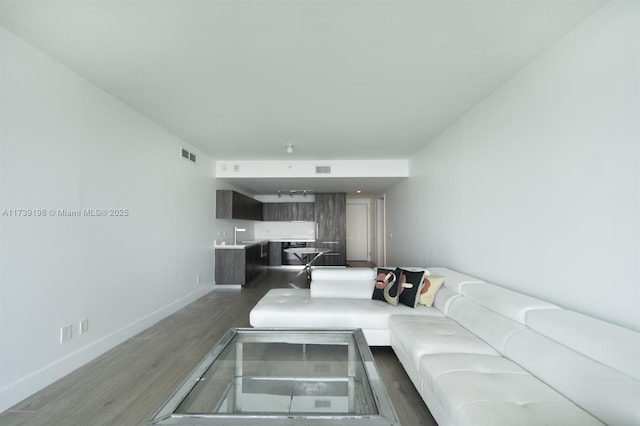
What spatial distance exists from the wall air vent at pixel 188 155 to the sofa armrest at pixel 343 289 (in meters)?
2.84

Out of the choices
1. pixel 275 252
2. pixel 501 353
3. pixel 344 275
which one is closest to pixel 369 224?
pixel 275 252

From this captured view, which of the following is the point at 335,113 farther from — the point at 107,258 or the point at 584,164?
the point at 107,258

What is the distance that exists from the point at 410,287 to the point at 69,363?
3152mm

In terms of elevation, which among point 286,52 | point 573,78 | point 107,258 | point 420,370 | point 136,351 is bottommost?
point 136,351

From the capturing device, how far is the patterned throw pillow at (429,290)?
105 inches

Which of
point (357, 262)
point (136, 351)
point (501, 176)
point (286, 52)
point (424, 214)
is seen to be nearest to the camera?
point (286, 52)

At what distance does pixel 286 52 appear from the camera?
1976 mm

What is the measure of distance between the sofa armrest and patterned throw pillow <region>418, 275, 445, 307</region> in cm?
60

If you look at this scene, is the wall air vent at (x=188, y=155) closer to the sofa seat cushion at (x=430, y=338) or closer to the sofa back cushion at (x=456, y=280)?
the sofa seat cushion at (x=430, y=338)

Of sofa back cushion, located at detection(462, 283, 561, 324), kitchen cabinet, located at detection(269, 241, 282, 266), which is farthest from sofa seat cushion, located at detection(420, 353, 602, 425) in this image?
kitchen cabinet, located at detection(269, 241, 282, 266)

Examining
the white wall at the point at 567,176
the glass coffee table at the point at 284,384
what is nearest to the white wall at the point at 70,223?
the glass coffee table at the point at 284,384

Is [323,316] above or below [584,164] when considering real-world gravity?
below

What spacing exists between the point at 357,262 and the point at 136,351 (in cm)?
724

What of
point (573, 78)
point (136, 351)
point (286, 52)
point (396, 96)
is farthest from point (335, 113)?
point (136, 351)
